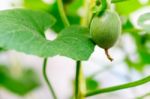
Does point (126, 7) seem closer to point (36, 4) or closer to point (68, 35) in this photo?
point (36, 4)

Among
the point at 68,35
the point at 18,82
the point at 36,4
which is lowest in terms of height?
the point at 18,82

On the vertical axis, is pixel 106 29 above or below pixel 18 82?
above

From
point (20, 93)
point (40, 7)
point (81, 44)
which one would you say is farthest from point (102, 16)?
point (20, 93)

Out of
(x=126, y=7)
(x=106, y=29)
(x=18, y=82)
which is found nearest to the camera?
(x=106, y=29)

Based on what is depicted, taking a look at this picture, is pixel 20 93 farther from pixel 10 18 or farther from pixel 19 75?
pixel 10 18

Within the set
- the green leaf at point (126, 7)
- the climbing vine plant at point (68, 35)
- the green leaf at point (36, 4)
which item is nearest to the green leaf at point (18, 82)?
the green leaf at point (36, 4)

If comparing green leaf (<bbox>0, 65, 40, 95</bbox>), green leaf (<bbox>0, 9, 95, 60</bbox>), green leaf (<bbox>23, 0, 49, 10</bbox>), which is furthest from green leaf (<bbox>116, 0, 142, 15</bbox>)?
green leaf (<bbox>0, 65, 40, 95</bbox>)

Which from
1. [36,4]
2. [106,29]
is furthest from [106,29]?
[36,4]
